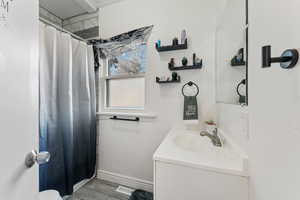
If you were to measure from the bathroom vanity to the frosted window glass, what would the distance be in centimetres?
103

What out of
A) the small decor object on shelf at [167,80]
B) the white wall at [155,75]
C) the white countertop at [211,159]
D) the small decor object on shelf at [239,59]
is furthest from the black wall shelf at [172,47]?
the white countertop at [211,159]

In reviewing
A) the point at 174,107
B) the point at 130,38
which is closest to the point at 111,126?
the point at 174,107

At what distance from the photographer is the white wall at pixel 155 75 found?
1.45 meters

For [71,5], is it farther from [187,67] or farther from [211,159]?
[211,159]

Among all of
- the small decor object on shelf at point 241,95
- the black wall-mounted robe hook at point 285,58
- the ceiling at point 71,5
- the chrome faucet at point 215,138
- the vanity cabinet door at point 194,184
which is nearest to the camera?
the black wall-mounted robe hook at point 285,58

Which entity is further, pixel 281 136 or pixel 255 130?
pixel 255 130

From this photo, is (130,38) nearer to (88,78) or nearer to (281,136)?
(88,78)

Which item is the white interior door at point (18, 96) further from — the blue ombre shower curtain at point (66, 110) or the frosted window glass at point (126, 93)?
the frosted window glass at point (126, 93)

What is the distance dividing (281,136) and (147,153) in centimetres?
143

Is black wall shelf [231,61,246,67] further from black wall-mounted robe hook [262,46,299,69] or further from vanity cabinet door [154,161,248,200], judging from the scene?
vanity cabinet door [154,161,248,200]

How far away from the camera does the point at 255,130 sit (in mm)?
613

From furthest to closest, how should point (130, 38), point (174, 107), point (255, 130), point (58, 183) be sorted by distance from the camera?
point (130, 38) < point (174, 107) < point (58, 183) < point (255, 130)

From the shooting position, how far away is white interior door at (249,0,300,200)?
0.38 metres

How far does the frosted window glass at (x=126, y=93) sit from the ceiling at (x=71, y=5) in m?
1.10
